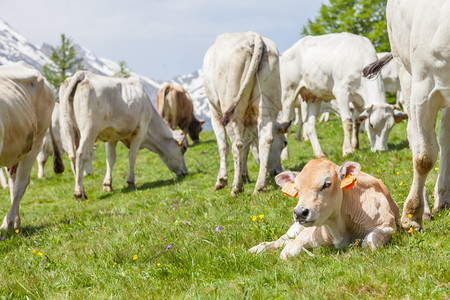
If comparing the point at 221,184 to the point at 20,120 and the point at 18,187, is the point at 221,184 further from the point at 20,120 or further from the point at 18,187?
the point at 20,120

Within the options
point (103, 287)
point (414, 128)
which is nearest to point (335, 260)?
point (414, 128)

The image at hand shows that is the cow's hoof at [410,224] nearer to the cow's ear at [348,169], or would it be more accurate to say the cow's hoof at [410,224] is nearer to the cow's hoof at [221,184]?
the cow's ear at [348,169]

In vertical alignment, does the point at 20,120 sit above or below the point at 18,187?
above

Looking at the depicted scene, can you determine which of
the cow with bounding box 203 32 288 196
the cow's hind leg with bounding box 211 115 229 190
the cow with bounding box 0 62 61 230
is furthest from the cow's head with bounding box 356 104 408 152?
the cow with bounding box 0 62 61 230

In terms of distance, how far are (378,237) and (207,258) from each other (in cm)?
161

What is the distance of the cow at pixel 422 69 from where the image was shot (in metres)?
4.66

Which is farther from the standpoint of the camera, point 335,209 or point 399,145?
point 399,145

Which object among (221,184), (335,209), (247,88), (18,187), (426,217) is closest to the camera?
(335,209)

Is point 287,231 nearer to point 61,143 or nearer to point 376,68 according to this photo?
point 376,68

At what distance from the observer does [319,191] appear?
4836 millimetres

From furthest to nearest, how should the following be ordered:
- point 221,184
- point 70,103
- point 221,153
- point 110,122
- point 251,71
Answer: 1. point 110,122
2. point 70,103
3. point 221,153
4. point 221,184
5. point 251,71

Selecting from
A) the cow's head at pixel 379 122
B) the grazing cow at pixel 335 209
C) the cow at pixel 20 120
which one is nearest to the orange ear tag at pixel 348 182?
the grazing cow at pixel 335 209

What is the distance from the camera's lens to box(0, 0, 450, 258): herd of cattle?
490 cm

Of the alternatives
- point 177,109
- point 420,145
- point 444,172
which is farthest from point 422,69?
point 177,109
